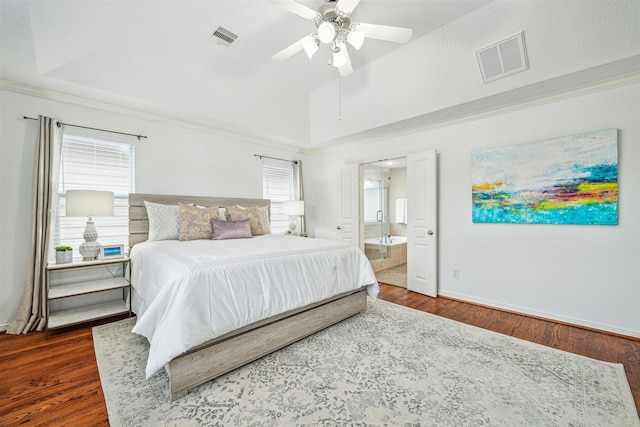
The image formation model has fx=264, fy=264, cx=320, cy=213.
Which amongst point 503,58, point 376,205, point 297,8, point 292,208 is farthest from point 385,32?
point 376,205

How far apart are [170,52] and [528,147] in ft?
13.4

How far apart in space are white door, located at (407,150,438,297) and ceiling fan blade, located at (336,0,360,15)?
216 centimetres

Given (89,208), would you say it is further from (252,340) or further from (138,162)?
(252,340)

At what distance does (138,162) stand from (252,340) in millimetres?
2798

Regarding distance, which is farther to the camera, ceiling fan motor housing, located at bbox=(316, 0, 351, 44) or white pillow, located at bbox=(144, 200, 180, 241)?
white pillow, located at bbox=(144, 200, 180, 241)

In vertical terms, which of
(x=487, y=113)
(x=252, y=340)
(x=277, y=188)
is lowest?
(x=252, y=340)

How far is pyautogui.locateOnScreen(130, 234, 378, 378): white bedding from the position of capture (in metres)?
1.62

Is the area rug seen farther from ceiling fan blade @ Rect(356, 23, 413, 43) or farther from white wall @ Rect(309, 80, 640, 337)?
ceiling fan blade @ Rect(356, 23, 413, 43)

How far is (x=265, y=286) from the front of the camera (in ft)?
6.66

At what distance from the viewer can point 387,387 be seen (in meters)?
1.75

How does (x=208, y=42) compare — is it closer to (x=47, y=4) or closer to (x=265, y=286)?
(x=47, y=4)

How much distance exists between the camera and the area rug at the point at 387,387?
150cm

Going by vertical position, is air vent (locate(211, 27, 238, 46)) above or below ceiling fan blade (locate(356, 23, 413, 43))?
above

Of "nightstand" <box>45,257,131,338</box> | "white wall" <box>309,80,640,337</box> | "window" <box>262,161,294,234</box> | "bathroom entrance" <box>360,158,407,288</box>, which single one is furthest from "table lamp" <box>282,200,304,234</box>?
"nightstand" <box>45,257,131,338</box>
